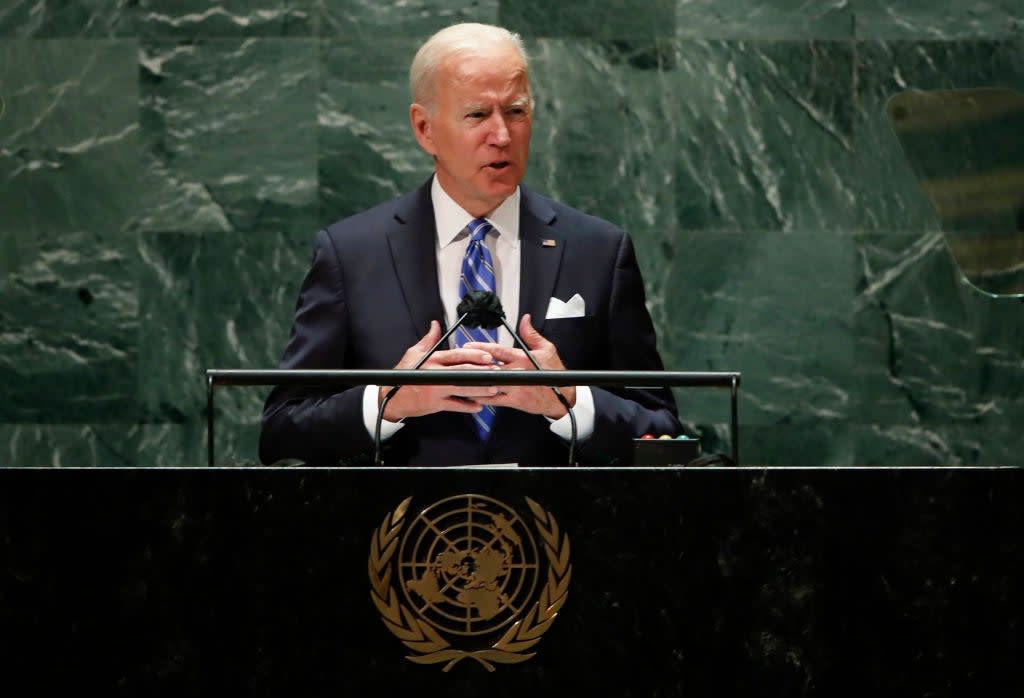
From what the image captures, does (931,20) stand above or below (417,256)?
above

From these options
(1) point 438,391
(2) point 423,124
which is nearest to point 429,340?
(1) point 438,391

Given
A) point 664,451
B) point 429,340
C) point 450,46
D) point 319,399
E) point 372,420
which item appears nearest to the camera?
point 664,451

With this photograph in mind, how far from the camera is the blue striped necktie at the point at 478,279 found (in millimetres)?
3229

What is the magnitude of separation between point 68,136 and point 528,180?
5.25 feet

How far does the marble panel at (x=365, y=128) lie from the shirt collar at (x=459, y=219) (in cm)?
153

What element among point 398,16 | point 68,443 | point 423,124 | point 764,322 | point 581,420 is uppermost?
point 398,16

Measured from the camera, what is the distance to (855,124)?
5004mm

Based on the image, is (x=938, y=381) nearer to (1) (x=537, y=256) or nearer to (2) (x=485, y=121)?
(1) (x=537, y=256)

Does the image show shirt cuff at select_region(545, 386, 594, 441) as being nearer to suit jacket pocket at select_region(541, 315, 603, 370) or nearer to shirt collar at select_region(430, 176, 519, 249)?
suit jacket pocket at select_region(541, 315, 603, 370)

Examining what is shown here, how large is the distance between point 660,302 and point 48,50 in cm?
229

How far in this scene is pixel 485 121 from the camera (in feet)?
11.0
